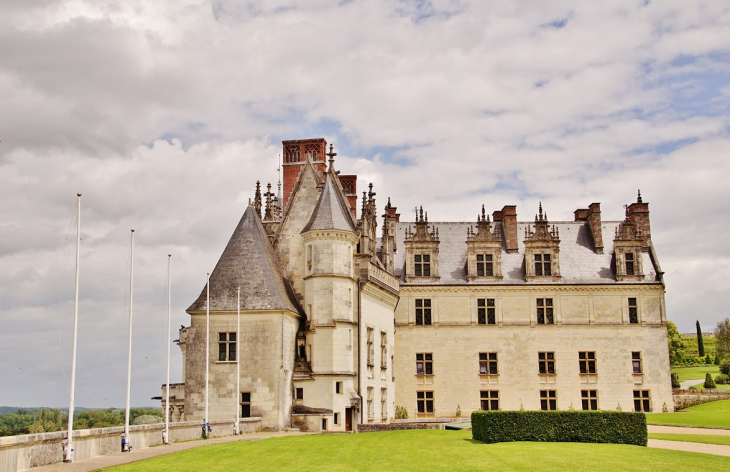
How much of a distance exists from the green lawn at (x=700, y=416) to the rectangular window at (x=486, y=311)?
10.2 meters

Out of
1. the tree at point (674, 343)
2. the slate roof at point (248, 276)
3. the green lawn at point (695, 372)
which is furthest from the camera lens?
the tree at point (674, 343)

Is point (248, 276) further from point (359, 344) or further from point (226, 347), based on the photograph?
point (359, 344)

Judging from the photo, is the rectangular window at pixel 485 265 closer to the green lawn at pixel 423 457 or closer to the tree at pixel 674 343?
the green lawn at pixel 423 457

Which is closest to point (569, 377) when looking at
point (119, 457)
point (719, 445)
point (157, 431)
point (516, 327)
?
point (516, 327)

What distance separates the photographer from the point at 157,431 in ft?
74.0

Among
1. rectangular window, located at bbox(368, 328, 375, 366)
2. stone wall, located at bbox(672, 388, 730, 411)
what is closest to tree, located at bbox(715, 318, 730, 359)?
stone wall, located at bbox(672, 388, 730, 411)

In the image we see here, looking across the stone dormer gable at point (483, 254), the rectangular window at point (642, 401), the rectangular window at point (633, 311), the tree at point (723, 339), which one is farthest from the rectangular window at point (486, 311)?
the tree at point (723, 339)

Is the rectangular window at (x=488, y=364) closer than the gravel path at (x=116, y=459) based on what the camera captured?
No

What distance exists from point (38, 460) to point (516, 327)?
33.7 metres

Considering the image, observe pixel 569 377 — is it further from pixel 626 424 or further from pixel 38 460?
pixel 38 460

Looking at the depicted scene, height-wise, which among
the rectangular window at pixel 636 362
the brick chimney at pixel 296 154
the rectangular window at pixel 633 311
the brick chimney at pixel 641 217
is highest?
the brick chimney at pixel 296 154

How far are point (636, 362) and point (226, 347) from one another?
1012 inches

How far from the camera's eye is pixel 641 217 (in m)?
48.9

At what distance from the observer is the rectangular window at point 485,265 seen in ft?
153
